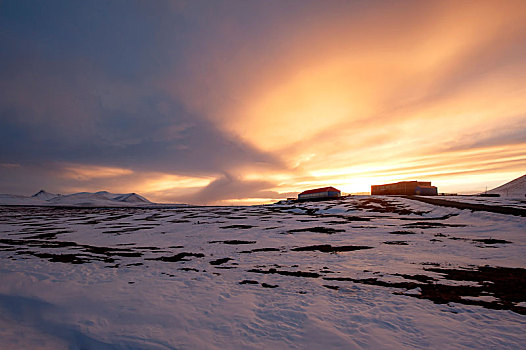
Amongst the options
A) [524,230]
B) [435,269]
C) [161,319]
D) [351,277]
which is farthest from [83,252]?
[524,230]

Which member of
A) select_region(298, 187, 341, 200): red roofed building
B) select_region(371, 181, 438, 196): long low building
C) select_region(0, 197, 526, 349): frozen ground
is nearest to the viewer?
select_region(0, 197, 526, 349): frozen ground

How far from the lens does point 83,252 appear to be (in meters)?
15.8

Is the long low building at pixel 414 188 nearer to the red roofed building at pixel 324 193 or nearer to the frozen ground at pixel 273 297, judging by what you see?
the red roofed building at pixel 324 193

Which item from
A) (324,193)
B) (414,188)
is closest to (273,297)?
(324,193)

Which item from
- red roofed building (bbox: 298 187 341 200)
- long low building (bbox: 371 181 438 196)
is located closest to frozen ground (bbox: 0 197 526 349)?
red roofed building (bbox: 298 187 341 200)

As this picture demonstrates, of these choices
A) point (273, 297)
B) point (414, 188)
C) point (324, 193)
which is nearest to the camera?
point (273, 297)

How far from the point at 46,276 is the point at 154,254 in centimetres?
524

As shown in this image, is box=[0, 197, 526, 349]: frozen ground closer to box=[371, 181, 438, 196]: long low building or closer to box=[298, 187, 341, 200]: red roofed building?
box=[298, 187, 341, 200]: red roofed building

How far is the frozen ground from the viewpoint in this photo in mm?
5812

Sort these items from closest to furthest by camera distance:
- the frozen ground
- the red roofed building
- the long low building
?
the frozen ground, the long low building, the red roofed building

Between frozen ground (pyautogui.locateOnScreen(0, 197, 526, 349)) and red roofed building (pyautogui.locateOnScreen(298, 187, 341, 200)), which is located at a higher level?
red roofed building (pyautogui.locateOnScreen(298, 187, 341, 200))

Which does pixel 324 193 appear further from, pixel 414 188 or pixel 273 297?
pixel 273 297

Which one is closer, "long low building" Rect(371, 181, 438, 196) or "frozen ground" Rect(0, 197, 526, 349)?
"frozen ground" Rect(0, 197, 526, 349)

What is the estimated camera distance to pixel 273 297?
26.7 ft
